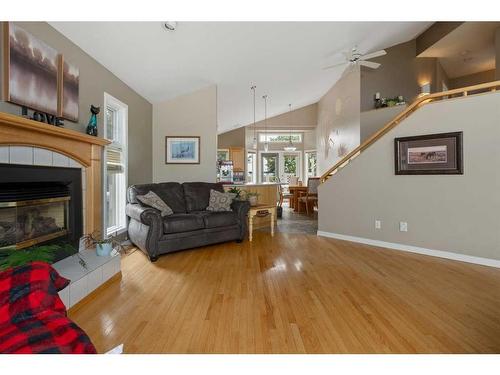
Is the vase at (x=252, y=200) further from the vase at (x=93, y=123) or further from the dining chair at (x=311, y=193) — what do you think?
the dining chair at (x=311, y=193)

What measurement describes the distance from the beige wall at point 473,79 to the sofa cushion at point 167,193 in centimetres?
867

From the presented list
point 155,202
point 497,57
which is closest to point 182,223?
point 155,202

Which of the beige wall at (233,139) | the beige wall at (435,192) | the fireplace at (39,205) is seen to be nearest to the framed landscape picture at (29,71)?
the fireplace at (39,205)

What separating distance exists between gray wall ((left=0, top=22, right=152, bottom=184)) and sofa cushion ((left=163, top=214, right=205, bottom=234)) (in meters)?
1.34

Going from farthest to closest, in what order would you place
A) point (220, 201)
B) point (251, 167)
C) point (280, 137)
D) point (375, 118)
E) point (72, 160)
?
point (280, 137), point (251, 167), point (375, 118), point (220, 201), point (72, 160)

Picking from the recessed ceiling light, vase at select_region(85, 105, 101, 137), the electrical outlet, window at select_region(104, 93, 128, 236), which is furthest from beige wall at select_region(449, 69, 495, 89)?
vase at select_region(85, 105, 101, 137)

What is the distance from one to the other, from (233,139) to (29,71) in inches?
323

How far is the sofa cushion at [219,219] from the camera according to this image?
3.86 metres

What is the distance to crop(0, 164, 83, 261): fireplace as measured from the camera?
2104 mm

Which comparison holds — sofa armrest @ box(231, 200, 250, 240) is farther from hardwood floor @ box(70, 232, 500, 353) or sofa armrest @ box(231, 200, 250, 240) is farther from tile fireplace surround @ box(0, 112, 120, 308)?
tile fireplace surround @ box(0, 112, 120, 308)

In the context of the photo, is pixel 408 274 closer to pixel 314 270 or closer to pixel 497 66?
pixel 314 270

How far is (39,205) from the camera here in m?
2.42

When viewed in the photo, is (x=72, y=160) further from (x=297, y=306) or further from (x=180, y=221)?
(x=297, y=306)
